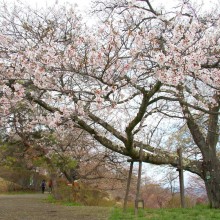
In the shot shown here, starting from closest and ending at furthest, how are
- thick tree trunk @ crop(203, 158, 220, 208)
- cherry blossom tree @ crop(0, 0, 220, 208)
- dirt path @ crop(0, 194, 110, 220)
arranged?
1. cherry blossom tree @ crop(0, 0, 220, 208)
2. dirt path @ crop(0, 194, 110, 220)
3. thick tree trunk @ crop(203, 158, 220, 208)

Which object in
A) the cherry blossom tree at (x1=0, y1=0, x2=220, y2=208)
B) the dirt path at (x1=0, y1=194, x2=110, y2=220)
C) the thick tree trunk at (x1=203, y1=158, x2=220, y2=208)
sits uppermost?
the cherry blossom tree at (x1=0, y1=0, x2=220, y2=208)

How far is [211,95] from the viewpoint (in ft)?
32.9

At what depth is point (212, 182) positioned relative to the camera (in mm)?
11156

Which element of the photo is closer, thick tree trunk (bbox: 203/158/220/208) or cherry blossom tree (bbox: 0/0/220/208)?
cherry blossom tree (bbox: 0/0/220/208)

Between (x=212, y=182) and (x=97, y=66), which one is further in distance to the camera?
(x=212, y=182)

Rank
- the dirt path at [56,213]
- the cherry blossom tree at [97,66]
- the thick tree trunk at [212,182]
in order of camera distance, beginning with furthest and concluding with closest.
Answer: the thick tree trunk at [212,182], the dirt path at [56,213], the cherry blossom tree at [97,66]

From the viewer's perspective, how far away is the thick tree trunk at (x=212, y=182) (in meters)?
11.1

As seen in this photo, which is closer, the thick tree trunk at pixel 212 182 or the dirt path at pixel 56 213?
the dirt path at pixel 56 213

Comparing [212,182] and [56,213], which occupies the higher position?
[212,182]

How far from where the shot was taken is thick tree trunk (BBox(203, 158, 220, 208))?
11.1m

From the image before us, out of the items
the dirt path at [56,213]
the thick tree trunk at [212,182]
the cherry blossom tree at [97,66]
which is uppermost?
the cherry blossom tree at [97,66]

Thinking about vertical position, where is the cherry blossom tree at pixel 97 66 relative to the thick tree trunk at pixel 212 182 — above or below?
above

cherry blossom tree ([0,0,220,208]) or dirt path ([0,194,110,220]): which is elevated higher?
cherry blossom tree ([0,0,220,208])

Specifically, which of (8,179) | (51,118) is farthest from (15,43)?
(8,179)
